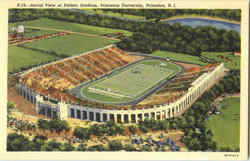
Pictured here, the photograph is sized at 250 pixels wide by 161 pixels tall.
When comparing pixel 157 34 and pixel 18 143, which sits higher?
pixel 157 34

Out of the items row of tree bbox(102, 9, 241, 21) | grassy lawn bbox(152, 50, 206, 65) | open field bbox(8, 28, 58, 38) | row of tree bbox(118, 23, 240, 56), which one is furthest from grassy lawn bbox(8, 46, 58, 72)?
grassy lawn bbox(152, 50, 206, 65)

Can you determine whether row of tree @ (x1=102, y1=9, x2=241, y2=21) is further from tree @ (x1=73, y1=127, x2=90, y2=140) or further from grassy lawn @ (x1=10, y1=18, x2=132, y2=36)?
tree @ (x1=73, y1=127, x2=90, y2=140)

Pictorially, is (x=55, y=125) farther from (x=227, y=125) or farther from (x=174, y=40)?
(x=227, y=125)

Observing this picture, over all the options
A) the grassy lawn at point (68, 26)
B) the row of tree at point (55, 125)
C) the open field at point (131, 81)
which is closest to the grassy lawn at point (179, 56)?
the open field at point (131, 81)

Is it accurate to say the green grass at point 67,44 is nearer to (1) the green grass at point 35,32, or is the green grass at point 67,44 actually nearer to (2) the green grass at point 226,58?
(1) the green grass at point 35,32

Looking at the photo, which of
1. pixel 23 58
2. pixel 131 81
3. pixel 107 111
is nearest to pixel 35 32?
pixel 23 58

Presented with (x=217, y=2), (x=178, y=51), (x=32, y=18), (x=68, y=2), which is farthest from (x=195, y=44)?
(x=32, y=18)

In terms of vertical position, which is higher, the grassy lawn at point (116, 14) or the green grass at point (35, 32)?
the grassy lawn at point (116, 14)
